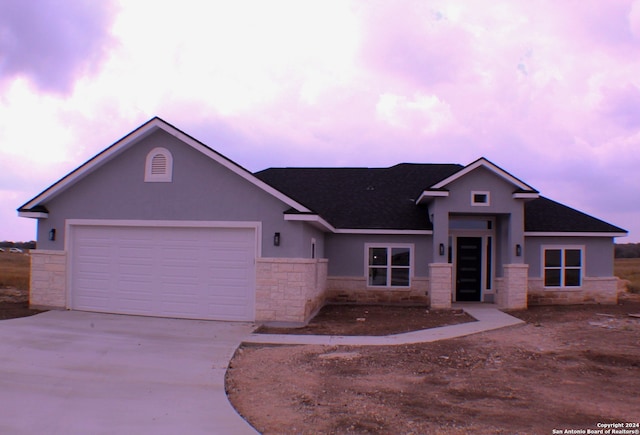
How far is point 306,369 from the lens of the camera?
8867 millimetres

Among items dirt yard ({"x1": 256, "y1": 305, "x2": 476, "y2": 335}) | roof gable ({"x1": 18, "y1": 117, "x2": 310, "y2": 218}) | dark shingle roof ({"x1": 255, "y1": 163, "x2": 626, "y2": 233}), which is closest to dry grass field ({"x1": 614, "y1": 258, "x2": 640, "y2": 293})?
dark shingle roof ({"x1": 255, "y1": 163, "x2": 626, "y2": 233})

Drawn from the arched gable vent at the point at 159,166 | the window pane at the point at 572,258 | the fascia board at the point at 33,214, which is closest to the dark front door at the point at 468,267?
the window pane at the point at 572,258

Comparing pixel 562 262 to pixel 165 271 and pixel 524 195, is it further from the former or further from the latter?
pixel 165 271

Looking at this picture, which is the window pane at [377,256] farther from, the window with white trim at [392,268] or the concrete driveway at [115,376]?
the concrete driveway at [115,376]

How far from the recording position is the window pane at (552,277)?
62.1 feet

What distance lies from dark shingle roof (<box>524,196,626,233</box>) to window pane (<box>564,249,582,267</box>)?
855mm

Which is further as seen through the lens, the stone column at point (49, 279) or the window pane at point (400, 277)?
the window pane at point (400, 277)

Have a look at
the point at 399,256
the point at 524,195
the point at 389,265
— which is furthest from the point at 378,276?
the point at 524,195

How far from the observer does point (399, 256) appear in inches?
754

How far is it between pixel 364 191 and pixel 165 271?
10.6m

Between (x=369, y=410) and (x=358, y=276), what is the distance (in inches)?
494

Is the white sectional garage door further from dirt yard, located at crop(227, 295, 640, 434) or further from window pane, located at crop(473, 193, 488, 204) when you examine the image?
window pane, located at crop(473, 193, 488, 204)

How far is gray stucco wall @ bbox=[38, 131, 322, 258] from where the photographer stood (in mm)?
13352

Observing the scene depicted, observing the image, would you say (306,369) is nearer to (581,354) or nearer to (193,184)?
(581,354)
